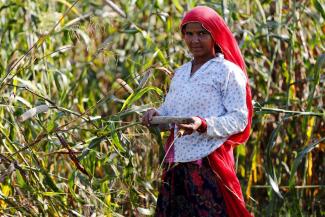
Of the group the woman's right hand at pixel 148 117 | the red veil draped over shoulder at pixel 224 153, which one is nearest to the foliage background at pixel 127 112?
the woman's right hand at pixel 148 117

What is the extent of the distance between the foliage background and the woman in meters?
0.16

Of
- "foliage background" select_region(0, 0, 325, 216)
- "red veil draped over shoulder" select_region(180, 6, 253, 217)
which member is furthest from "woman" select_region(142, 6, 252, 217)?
"foliage background" select_region(0, 0, 325, 216)

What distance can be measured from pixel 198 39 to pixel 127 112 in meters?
0.37

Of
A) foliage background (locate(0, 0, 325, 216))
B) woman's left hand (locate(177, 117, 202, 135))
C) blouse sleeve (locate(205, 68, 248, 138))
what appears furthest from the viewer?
foliage background (locate(0, 0, 325, 216))

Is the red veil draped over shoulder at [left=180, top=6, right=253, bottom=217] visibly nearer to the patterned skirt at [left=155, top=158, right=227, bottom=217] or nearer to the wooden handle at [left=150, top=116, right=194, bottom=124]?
the patterned skirt at [left=155, top=158, right=227, bottom=217]

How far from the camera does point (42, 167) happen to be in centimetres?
292

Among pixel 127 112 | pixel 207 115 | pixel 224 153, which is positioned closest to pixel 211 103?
pixel 207 115

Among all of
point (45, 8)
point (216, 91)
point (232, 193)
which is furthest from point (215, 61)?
point (45, 8)

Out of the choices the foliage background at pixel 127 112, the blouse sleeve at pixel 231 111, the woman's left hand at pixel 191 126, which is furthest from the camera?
the foliage background at pixel 127 112

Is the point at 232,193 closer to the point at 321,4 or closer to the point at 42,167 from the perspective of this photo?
the point at 42,167

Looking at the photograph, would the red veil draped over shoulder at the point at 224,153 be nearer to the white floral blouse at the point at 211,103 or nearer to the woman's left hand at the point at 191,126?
the white floral blouse at the point at 211,103

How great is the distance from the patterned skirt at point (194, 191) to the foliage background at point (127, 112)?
0.16 metres

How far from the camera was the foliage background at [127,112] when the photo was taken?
9.53 feet

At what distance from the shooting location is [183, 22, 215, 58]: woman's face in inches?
104
